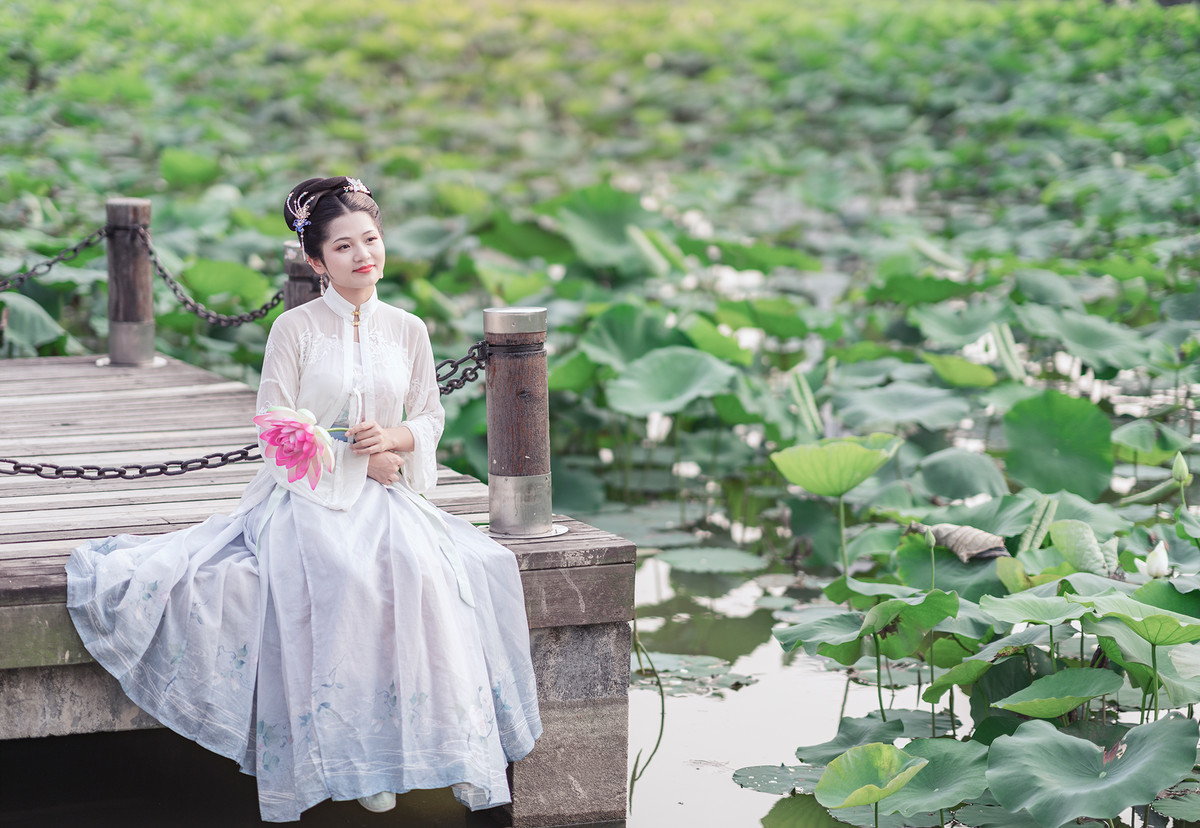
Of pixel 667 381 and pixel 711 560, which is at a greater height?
pixel 667 381

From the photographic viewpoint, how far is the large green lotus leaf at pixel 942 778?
7.11ft

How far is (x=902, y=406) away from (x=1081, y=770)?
2017 millimetres

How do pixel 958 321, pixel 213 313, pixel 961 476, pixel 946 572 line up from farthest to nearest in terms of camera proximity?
pixel 958 321 → pixel 213 313 → pixel 961 476 → pixel 946 572

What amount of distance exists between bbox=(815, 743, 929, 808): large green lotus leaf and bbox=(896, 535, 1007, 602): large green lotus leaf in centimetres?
70

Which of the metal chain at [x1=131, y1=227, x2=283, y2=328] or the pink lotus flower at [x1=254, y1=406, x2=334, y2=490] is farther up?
the metal chain at [x1=131, y1=227, x2=283, y2=328]

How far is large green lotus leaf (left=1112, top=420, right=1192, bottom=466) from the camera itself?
148 inches

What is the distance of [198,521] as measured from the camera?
2.58 metres

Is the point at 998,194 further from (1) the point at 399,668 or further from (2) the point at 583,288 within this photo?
(1) the point at 399,668

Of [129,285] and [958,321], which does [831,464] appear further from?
[129,285]

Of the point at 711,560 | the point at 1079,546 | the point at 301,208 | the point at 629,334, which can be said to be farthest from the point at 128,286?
the point at 1079,546

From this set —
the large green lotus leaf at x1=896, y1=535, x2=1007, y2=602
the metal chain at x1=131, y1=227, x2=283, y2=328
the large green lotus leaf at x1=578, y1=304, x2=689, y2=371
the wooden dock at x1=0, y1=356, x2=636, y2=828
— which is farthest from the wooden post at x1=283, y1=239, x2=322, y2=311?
the large green lotus leaf at x1=896, y1=535, x2=1007, y2=602

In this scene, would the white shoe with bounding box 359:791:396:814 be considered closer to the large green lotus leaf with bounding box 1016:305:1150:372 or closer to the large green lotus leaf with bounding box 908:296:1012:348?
the large green lotus leaf with bounding box 1016:305:1150:372

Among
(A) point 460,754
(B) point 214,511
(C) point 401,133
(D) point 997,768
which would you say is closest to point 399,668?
(A) point 460,754

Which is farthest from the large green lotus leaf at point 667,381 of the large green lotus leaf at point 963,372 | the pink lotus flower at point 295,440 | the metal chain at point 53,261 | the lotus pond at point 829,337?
the pink lotus flower at point 295,440
